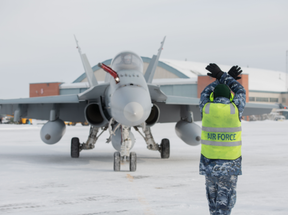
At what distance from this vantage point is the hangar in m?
48.6

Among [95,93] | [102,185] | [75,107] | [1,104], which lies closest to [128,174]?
[102,185]

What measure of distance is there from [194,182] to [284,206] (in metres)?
2.32

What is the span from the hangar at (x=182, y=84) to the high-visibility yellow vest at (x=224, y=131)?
38.0 metres

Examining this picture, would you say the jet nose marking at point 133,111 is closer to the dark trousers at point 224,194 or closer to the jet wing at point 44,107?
the dark trousers at point 224,194

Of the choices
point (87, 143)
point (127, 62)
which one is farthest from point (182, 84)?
point (127, 62)

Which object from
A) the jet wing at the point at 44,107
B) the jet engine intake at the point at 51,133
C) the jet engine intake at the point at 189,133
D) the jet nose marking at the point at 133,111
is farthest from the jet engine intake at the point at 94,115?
the jet nose marking at the point at 133,111

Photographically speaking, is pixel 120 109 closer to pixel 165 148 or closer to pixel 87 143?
pixel 87 143

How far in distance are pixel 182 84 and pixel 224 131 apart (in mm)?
45166

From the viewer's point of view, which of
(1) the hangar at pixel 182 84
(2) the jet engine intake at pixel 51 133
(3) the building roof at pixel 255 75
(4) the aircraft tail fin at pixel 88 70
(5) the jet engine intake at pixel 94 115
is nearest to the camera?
(5) the jet engine intake at pixel 94 115

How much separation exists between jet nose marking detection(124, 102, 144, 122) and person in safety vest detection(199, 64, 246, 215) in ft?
11.7

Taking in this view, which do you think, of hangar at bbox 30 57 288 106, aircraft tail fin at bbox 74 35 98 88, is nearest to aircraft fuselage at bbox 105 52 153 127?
aircraft tail fin at bbox 74 35 98 88

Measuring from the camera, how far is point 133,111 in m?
7.68

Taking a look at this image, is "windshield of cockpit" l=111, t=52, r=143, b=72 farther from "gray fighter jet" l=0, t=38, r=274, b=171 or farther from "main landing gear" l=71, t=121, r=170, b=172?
"main landing gear" l=71, t=121, r=170, b=172

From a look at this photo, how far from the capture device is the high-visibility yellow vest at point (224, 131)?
4.08 m
